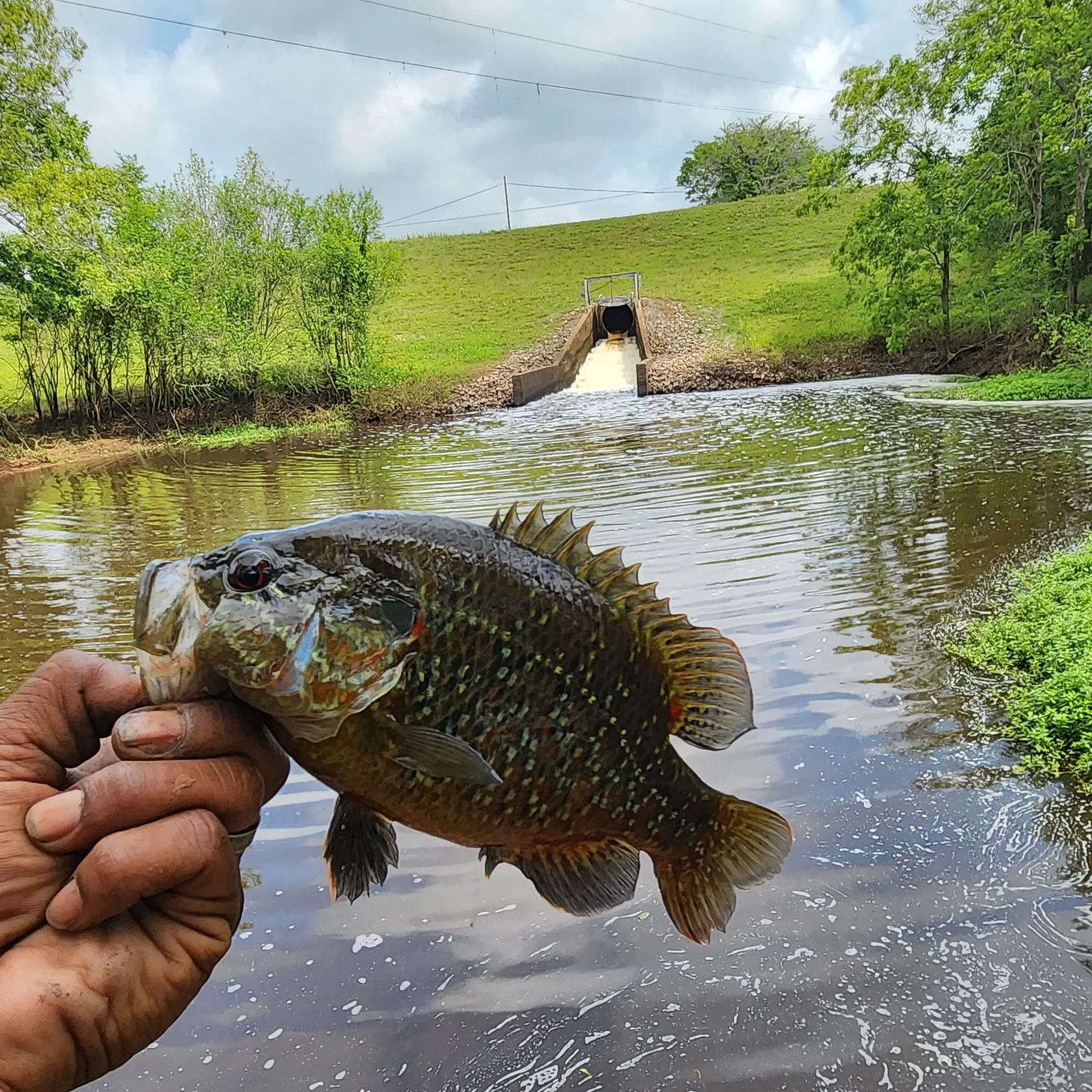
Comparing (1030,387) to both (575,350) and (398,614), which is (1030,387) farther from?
(398,614)

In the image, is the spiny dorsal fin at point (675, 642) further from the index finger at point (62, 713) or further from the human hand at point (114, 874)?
the index finger at point (62, 713)

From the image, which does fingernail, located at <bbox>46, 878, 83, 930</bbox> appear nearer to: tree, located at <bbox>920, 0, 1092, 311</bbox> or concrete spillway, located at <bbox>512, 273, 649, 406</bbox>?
tree, located at <bbox>920, 0, 1092, 311</bbox>

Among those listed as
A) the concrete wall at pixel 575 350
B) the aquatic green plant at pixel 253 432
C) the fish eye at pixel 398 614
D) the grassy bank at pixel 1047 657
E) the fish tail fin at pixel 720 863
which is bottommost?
the grassy bank at pixel 1047 657

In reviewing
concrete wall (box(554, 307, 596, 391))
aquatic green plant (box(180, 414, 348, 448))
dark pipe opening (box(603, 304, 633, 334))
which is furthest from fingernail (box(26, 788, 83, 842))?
dark pipe opening (box(603, 304, 633, 334))

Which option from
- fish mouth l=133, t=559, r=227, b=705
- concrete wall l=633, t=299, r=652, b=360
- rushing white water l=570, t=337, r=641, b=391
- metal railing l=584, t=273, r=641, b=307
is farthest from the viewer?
metal railing l=584, t=273, r=641, b=307

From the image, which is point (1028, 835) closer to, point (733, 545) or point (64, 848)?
point (64, 848)

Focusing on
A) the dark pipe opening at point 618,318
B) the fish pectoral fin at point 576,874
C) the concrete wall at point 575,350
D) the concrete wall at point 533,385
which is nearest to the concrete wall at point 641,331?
the concrete wall at point 575,350
